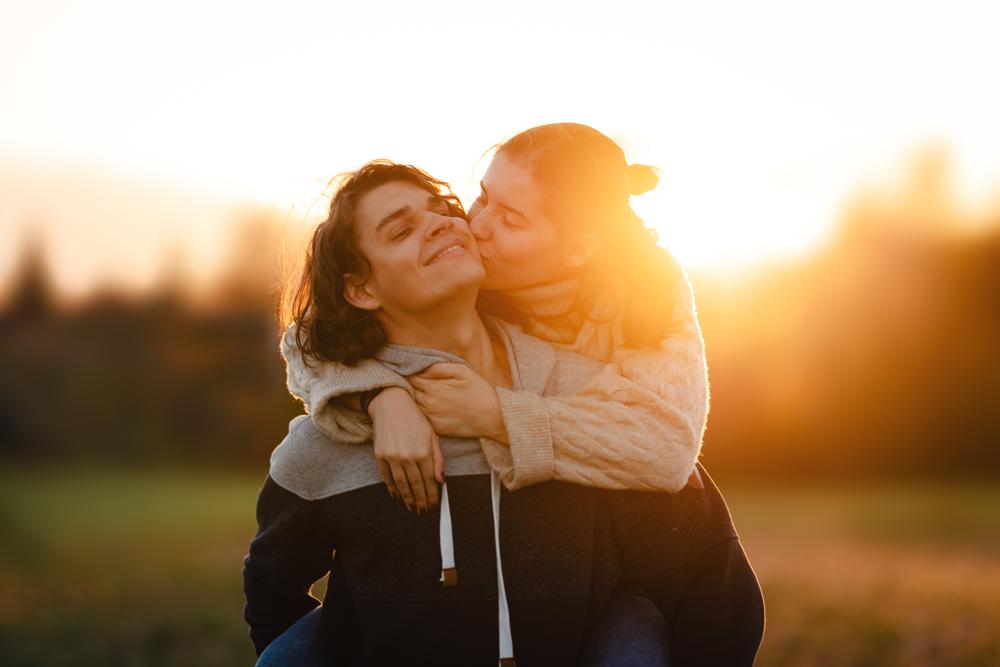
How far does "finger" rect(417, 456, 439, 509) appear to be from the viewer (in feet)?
9.06

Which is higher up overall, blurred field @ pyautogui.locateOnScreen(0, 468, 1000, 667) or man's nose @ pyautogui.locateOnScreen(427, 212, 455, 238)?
man's nose @ pyautogui.locateOnScreen(427, 212, 455, 238)

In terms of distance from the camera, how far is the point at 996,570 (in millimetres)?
10484

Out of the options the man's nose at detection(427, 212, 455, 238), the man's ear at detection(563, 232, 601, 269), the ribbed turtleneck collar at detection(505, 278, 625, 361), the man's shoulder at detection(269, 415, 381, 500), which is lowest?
the man's shoulder at detection(269, 415, 381, 500)

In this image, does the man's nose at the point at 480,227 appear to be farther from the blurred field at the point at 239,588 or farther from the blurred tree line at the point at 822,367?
the blurred tree line at the point at 822,367

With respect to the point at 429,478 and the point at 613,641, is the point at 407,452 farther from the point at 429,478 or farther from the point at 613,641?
the point at 613,641

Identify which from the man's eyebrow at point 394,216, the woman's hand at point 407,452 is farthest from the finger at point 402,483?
the man's eyebrow at point 394,216

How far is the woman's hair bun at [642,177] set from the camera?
3299mm

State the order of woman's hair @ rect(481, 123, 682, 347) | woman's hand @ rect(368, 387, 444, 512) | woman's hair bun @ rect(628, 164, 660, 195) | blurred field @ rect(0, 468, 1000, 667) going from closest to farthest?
woman's hand @ rect(368, 387, 444, 512) → woman's hair @ rect(481, 123, 682, 347) → woman's hair bun @ rect(628, 164, 660, 195) → blurred field @ rect(0, 468, 1000, 667)

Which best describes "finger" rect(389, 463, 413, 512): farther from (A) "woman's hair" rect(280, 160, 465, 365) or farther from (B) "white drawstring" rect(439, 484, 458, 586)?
(A) "woman's hair" rect(280, 160, 465, 365)

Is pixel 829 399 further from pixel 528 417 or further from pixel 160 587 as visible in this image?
pixel 528 417

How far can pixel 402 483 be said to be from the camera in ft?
9.11

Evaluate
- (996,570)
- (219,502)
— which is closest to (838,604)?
(996,570)

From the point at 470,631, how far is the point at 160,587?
803cm

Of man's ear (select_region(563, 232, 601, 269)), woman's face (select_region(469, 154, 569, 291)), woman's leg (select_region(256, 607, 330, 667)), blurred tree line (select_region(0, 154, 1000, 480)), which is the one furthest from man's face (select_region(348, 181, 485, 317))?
blurred tree line (select_region(0, 154, 1000, 480))
